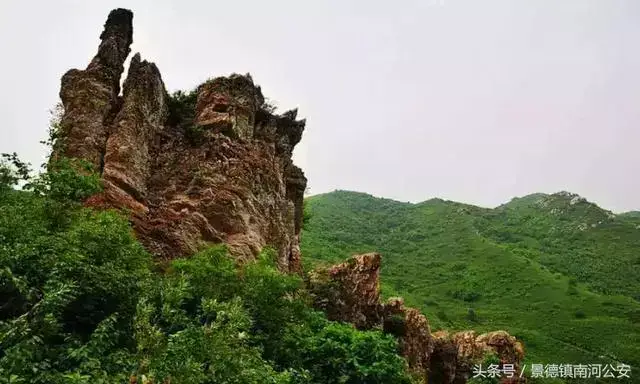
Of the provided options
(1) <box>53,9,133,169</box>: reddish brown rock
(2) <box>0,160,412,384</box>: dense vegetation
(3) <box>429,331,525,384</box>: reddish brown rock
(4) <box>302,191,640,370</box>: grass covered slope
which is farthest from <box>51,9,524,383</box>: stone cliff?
(4) <box>302,191,640,370</box>: grass covered slope

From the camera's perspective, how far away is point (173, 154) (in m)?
20.5

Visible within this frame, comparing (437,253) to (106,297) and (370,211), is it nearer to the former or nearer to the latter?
(370,211)

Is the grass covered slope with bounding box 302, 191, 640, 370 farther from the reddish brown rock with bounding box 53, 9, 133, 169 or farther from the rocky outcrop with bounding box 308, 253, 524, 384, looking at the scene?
the reddish brown rock with bounding box 53, 9, 133, 169

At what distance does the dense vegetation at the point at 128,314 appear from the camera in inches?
314

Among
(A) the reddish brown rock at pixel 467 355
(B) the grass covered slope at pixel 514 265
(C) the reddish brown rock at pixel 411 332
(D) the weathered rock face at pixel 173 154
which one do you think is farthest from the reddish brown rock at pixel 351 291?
(B) the grass covered slope at pixel 514 265

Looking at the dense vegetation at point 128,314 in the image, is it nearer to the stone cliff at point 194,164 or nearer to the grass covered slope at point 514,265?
the stone cliff at point 194,164

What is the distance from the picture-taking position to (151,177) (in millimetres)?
19406

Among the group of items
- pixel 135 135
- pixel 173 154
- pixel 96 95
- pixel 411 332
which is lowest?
pixel 411 332

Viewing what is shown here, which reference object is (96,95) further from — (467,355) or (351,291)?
(467,355)

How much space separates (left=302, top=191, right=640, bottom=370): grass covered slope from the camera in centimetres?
4994

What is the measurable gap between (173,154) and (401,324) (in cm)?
1432

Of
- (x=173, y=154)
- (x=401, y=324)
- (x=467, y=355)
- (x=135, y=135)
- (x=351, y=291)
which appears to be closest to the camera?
(x=135, y=135)

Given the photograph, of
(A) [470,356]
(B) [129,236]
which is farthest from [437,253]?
(B) [129,236]

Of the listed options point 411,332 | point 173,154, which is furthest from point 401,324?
point 173,154
